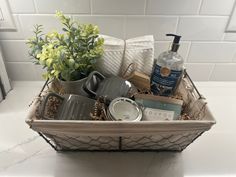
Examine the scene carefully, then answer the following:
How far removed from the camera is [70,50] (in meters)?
0.47

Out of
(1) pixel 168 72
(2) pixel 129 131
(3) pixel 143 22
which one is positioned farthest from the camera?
(3) pixel 143 22

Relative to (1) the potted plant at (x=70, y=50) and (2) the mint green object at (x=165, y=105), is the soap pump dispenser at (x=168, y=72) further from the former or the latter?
(1) the potted plant at (x=70, y=50)

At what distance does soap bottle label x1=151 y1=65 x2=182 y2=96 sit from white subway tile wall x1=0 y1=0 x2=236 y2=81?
186mm

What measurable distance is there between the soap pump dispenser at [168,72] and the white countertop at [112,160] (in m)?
0.17

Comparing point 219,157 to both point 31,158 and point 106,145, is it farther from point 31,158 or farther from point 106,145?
point 31,158

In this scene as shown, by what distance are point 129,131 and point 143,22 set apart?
375mm

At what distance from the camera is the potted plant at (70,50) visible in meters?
0.44

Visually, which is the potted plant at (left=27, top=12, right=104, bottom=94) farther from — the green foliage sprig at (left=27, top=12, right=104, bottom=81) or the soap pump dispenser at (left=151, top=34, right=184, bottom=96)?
the soap pump dispenser at (left=151, top=34, right=184, bottom=96)

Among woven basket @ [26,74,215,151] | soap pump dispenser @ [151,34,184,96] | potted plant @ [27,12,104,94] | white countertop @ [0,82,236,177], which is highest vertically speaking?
potted plant @ [27,12,104,94]

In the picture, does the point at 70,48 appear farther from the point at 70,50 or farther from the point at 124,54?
the point at 124,54

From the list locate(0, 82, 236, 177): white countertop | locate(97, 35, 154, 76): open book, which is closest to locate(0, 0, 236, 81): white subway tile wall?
locate(97, 35, 154, 76): open book

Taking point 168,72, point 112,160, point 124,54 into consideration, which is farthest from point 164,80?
point 112,160

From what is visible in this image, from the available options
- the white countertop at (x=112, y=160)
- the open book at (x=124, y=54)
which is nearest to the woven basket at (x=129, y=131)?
the white countertop at (x=112, y=160)

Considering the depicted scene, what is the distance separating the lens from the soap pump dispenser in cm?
51
